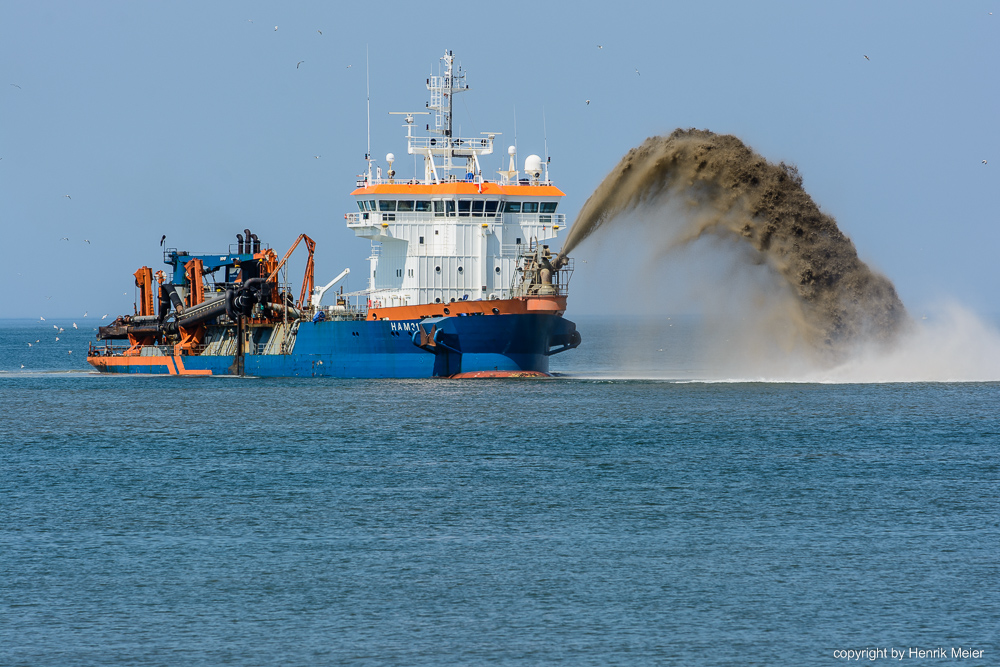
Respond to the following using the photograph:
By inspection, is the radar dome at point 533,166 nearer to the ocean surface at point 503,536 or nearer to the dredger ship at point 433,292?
the dredger ship at point 433,292

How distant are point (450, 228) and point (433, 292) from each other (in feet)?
9.79

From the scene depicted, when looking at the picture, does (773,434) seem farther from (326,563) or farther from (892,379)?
(326,563)

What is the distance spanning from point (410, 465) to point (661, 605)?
13.9m

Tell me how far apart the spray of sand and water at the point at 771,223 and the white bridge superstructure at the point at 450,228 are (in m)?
8.58

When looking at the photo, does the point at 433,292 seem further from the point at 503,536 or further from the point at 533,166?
the point at 503,536

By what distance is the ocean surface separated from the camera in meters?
16.7

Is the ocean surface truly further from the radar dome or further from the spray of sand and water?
the radar dome

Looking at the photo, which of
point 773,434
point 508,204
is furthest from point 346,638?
point 508,204

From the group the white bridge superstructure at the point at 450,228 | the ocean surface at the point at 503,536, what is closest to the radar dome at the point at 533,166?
the white bridge superstructure at the point at 450,228

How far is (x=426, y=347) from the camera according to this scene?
49.7m

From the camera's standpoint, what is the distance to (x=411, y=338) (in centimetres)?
5034

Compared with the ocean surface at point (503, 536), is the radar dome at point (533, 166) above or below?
above

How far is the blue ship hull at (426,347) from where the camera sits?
48594mm

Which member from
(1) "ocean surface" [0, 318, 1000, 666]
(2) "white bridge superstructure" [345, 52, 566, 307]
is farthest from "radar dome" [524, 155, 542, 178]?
(1) "ocean surface" [0, 318, 1000, 666]
